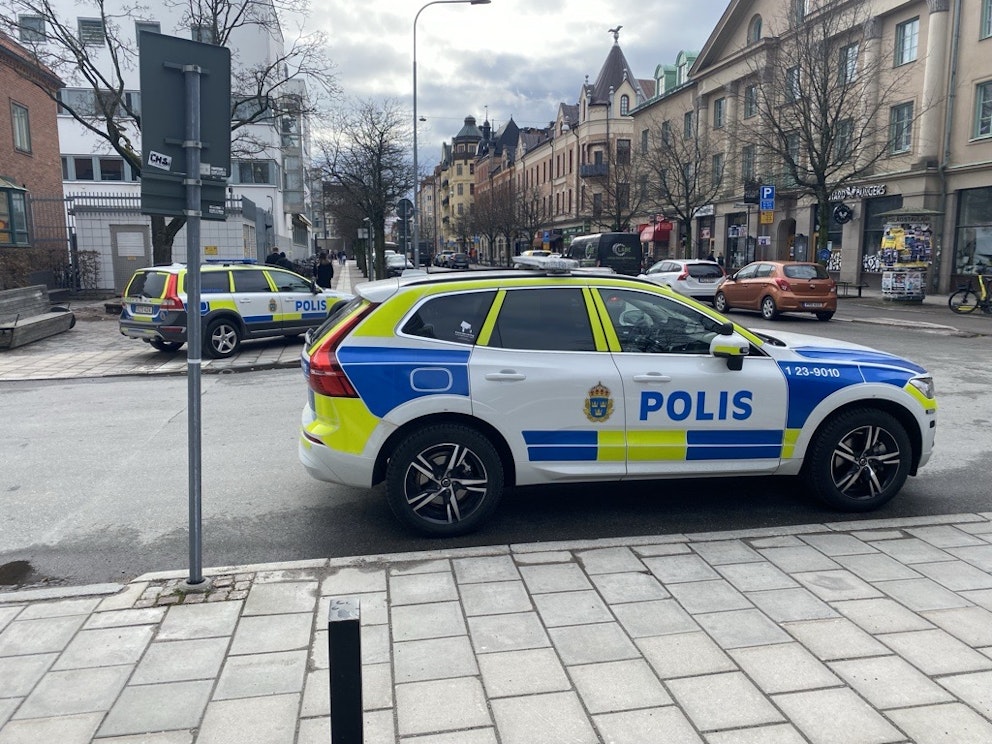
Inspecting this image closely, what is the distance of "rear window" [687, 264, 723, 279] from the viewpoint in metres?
23.6

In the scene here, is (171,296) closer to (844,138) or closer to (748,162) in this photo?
(844,138)

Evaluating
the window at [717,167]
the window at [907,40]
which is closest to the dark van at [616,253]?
the window at [717,167]

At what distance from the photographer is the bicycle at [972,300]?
20094mm

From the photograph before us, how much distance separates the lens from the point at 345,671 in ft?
6.31

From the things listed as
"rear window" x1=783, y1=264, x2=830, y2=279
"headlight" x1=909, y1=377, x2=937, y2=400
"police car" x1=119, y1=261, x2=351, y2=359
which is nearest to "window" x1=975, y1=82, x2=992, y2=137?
"rear window" x1=783, y1=264, x2=830, y2=279

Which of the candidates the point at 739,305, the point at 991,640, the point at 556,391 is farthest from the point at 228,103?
the point at 739,305

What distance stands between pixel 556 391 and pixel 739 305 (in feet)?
56.9

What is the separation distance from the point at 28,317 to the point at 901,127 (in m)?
29.8

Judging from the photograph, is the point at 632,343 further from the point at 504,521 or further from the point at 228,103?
the point at 228,103

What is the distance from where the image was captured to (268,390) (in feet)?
34.8

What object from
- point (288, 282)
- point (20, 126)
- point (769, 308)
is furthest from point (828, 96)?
point (20, 126)

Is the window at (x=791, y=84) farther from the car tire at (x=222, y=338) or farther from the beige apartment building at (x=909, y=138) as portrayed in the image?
the car tire at (x=222, y=338)

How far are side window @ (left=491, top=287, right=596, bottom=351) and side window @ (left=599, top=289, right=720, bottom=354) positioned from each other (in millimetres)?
212

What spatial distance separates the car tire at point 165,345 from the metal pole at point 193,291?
413 inches
